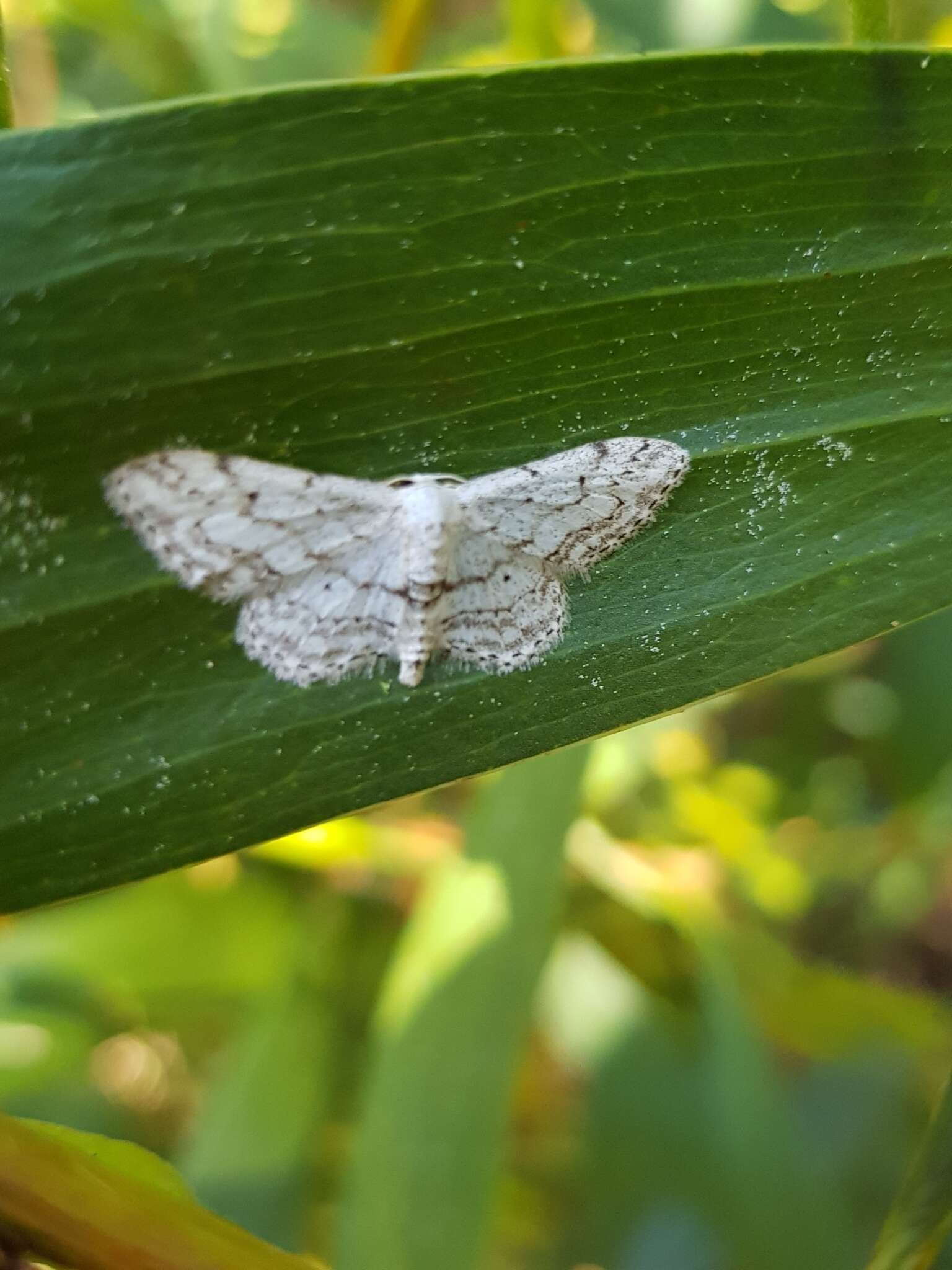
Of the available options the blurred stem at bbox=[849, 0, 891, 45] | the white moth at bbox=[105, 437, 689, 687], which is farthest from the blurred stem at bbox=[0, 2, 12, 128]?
the blurred stem at bbox=[849, 0, 891, 45]

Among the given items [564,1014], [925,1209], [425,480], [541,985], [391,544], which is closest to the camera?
[925,1209]

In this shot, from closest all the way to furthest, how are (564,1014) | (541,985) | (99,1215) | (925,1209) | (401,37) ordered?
(99,1215), (925,1209), (541,985), (401,37), (564,1014)

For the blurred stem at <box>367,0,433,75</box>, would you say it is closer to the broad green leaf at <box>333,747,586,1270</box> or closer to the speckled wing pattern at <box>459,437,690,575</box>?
the speckled wing pattern at <box>459,437,690,575</box>

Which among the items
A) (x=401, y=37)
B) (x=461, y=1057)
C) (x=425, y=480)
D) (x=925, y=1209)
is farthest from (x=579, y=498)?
(x=401, y=37)

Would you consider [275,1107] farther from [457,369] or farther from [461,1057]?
[457,369]

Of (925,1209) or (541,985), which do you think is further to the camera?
(541,985)

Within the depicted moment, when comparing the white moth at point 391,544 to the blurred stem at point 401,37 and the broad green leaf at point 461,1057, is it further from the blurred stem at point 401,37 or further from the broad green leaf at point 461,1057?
the blurred stem at point 401,37
